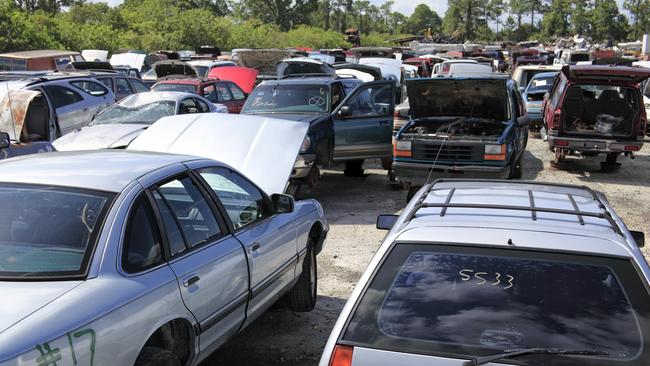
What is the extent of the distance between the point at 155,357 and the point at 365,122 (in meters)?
8.89

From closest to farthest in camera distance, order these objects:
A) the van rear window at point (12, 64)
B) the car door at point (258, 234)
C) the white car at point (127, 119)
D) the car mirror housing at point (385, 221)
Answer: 1. the car mirror housing at point (385, 221)
2. the car door at point (258, 234)
3. the white car at point (127, 119)
4. the van rear window at point (12, 64)

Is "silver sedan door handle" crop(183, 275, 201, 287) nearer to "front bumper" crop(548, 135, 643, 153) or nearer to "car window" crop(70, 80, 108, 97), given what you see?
"front bumper" crop(548, 135, 643, 153)

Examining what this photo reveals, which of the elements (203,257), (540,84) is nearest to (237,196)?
(203,257)

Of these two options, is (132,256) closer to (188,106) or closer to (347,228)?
(347,228)

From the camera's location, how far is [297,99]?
12.0m

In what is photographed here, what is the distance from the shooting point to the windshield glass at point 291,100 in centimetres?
1184

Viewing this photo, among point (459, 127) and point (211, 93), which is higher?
point (211, 93)

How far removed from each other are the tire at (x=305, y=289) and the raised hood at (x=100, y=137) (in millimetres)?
5285

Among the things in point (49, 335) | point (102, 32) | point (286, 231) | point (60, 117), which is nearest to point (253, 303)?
point (286, 231)

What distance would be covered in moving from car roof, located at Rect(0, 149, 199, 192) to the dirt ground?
1591mm

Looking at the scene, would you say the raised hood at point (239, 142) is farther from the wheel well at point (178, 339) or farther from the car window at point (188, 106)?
the car window at point (188, 106)

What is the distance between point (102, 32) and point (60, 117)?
2872 cm

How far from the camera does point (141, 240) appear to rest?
369 centimetres

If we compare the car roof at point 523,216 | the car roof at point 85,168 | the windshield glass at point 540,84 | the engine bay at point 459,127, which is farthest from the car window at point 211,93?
the car roof at point 523,216
